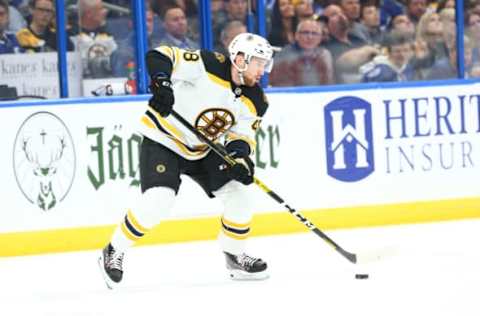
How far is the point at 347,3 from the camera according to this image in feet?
24.5

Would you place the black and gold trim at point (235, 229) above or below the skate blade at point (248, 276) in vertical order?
above

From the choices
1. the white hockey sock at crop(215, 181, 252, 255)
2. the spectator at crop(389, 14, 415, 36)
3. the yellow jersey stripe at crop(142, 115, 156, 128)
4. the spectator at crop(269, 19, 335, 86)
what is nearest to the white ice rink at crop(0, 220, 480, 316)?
the white hockey sock at crop(215, 181, 252, 255)

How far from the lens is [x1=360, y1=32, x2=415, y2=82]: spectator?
7.50 metres

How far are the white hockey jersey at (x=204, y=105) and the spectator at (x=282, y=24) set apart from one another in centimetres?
214

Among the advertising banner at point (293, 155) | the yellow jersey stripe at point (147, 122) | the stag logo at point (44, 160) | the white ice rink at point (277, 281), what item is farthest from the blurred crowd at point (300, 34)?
the yellow jersey stripe at point (147, 122)

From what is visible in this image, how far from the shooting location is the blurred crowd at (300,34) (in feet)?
22.3

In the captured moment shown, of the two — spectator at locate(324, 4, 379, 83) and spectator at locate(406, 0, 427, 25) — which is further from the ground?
spectator at locate(406, 0, 427, 25)

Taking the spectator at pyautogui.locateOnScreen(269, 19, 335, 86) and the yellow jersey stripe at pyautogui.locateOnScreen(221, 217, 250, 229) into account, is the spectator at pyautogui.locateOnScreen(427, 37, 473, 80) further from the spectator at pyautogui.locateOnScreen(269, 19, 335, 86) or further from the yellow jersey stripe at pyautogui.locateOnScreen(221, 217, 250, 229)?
the yellow jersey stripe at pyautogui.locateOnScreen(221, 217, 250, 229)

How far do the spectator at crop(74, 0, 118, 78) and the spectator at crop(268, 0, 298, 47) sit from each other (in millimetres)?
937

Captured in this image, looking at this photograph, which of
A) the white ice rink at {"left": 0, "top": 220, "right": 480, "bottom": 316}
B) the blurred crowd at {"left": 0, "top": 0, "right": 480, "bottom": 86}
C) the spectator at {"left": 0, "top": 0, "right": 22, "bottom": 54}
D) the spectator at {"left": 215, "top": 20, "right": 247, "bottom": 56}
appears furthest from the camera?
the spectator at {"left": 215, "top": 20, "right": 247, "bottom": 56}

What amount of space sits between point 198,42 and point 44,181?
1.43 m

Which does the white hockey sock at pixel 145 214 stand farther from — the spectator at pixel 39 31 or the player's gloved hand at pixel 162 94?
the spectator at pixel 39 31

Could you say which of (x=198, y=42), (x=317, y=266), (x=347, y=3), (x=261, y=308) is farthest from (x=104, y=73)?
(x=261, y=308)

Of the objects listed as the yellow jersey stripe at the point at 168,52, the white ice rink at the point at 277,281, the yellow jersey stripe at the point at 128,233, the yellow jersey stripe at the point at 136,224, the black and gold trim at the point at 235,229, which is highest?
the yellow jersey stripe at the point at 168,52
